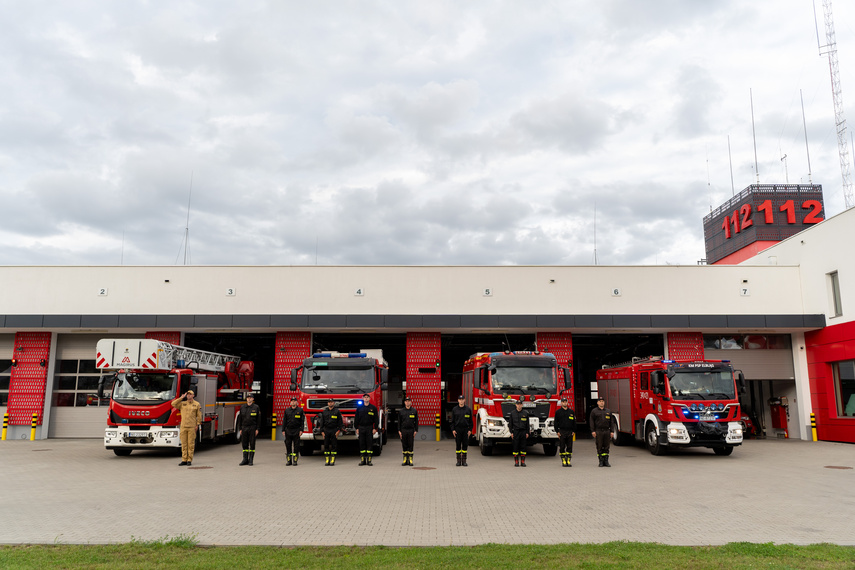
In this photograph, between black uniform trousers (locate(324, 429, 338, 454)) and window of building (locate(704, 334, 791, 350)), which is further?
window of building (locate(704, 334, 791, 350))

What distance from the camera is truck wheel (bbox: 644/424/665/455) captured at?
17.9 meters

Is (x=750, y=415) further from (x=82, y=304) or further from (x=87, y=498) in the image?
(x=82, y=304)

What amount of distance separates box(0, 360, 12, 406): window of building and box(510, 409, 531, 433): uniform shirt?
1974cm

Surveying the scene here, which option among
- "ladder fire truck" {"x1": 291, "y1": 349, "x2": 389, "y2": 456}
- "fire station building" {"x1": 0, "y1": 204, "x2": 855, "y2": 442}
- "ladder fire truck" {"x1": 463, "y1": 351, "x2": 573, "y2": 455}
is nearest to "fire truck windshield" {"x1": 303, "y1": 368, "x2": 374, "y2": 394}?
"ladder fire truck" {"x1": 291, "y1": 349, "x2": 389, "y2": 456}

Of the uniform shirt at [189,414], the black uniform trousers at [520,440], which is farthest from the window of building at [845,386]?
the uniform shirt at [189,414]

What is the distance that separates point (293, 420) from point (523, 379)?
6123mm

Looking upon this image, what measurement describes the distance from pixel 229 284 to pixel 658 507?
18640mm

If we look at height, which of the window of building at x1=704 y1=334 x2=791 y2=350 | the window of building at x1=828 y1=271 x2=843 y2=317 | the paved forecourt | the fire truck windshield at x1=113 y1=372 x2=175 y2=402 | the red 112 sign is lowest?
the paved forecourt

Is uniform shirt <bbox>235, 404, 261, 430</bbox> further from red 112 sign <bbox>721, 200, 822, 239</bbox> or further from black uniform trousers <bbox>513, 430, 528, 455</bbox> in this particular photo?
red 112 sign <bbox>721, 200, 822, 239</bbox>

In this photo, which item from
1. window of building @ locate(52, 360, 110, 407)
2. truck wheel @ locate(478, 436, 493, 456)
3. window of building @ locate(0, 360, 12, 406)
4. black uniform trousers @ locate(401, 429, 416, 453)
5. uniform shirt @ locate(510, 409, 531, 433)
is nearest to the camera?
uniform shirt @ locate(510, 409, 531, 433)

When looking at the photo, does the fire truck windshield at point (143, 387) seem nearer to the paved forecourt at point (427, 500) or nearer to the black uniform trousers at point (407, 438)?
the paved forecourt at point (427, 500)

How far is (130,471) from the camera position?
47.0 ft

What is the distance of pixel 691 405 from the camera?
56.4 ft

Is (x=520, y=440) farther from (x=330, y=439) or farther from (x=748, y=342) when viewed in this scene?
(x=748, y=342)
